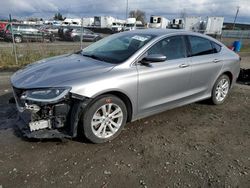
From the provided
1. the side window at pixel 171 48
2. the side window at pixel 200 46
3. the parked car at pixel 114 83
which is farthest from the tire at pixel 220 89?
the side window at pixel 171 48

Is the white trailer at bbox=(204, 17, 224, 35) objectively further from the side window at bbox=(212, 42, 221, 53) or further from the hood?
the hood

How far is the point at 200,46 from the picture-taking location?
4.40m

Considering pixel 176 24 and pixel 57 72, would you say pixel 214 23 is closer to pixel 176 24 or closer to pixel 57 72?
pixel 176 24

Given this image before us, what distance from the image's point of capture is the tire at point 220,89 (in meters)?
4.77

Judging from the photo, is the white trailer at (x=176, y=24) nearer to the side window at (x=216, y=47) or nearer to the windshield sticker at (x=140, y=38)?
the side window at (x=216, y=47)

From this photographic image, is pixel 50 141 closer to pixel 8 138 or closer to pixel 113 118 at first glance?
pixel 8 138

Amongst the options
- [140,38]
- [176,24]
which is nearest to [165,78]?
[140,38]

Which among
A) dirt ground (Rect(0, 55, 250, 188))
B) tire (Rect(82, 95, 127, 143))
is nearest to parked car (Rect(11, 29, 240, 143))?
tire (Rect(82, 95, 127, 143))

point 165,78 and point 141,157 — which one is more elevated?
point 165,78

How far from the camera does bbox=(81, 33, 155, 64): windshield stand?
353 cm

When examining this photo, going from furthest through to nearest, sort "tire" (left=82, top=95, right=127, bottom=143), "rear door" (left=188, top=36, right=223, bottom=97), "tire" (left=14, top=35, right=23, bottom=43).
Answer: "tire" (left=14, top=35, right=23, bottom=43)
"rear door" (left=188, top=36, right=223, bottom=97)
"tire" (left=82, top=95, right=127, bottom=143)

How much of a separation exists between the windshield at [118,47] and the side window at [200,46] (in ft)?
3.06

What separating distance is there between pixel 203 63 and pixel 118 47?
5.51 ft

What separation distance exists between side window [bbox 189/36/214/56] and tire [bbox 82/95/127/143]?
1.91 metres
